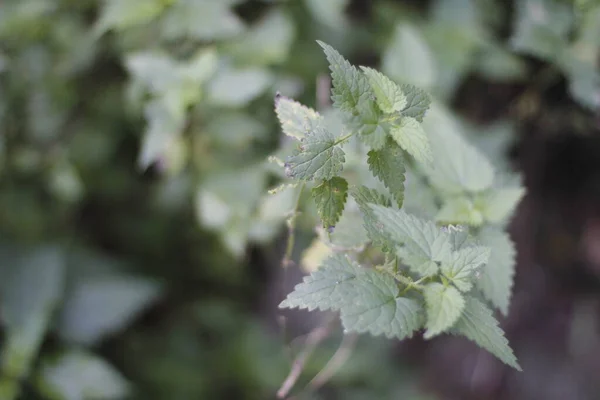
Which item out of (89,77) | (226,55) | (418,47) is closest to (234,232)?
(226,55)

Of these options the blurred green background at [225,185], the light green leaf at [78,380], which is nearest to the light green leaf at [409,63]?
the blurred green background at [225,185]

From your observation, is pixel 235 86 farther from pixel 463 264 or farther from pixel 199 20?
pixel 463 264

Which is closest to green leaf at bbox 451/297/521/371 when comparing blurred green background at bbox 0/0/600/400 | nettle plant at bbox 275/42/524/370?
nettle plant at bbox 275/42/524/370

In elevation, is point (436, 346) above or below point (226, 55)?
below

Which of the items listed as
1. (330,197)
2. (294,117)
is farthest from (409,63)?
(330,197)

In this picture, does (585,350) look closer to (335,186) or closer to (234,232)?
(234,232)

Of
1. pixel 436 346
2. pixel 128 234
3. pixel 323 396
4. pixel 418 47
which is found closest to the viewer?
pixel 418 47

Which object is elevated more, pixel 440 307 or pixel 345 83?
pixel 345 83

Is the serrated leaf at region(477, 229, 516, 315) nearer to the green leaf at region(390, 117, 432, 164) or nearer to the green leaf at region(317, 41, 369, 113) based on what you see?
the green leaf at region(390, 117, 432, 164)
